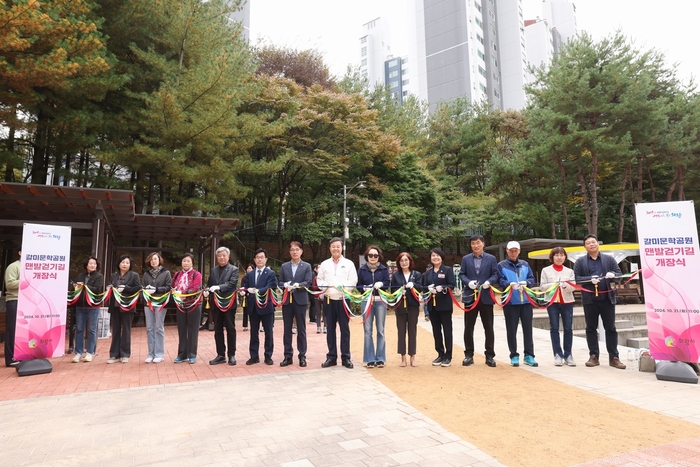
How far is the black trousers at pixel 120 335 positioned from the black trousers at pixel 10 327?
1275 millimetres

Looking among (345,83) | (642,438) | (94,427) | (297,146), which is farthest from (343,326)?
(345,83)

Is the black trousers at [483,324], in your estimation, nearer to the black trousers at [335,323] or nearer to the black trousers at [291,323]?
the black trousers at [335,323]

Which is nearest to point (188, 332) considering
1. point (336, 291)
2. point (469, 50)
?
point (336, 291)

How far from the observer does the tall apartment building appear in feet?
169

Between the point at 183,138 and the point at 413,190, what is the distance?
14137 millimetres

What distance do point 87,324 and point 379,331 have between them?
191 inches

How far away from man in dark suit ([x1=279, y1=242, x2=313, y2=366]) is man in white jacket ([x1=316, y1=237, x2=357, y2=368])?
27 cm

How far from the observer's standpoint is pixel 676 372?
5090 mm

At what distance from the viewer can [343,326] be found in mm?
6020

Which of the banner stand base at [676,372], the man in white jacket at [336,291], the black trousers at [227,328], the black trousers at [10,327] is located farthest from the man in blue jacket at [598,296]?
the black trousers at [10,327]

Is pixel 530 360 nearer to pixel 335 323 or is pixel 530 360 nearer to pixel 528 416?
pixel 528 416

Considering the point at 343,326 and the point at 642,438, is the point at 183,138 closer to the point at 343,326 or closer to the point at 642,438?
the point at 343,326

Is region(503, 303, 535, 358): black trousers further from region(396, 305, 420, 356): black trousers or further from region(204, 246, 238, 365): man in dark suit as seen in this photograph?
region(204, 246, 238, 365): man in dark suit

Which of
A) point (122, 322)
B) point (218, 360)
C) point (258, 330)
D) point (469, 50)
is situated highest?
point (469, 50)
